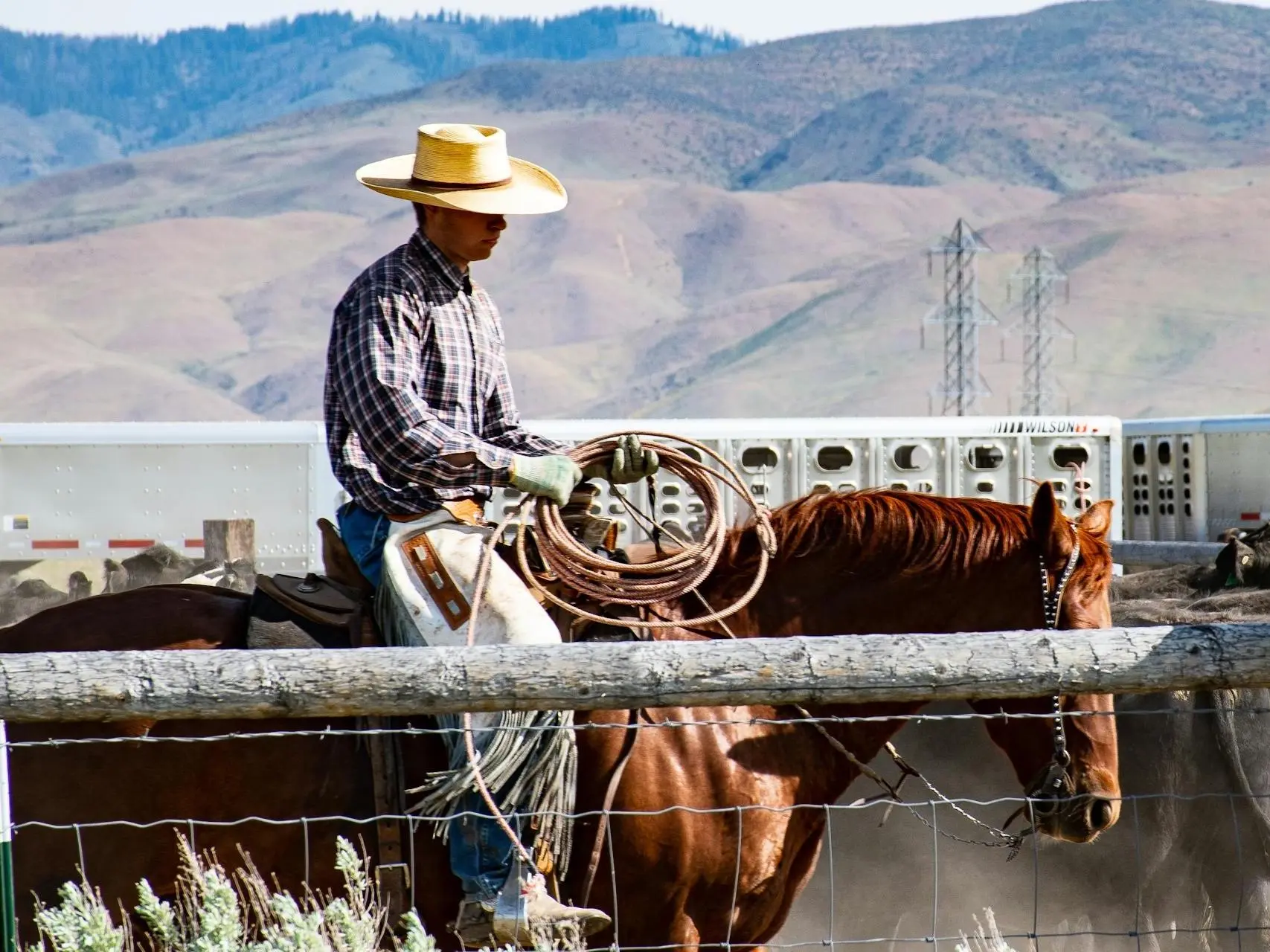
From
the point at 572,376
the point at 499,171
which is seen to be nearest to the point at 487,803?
the point at 499,171

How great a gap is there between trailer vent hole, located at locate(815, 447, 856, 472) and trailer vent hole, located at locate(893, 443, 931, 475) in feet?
1.34

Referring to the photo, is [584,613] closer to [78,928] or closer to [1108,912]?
[78,928]

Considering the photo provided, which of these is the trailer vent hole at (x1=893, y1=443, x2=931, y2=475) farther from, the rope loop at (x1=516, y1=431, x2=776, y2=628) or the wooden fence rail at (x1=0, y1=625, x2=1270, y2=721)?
the wooden fence rail at (x1=0, y1=625, x2=1270, y2=721)

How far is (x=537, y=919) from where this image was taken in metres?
3.69

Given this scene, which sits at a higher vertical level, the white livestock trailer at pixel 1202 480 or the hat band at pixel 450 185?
the hat band at pixel 450 185

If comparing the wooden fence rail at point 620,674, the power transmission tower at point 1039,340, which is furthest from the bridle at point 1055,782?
the power transmission tower at point 1039,340

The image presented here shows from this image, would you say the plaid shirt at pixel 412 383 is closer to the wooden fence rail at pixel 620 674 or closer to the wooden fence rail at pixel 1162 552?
the wooden fence rail at pixel 620 674

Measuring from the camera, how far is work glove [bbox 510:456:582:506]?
4051mm

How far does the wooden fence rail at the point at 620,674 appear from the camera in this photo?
2.94m

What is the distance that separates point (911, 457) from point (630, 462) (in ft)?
35.4

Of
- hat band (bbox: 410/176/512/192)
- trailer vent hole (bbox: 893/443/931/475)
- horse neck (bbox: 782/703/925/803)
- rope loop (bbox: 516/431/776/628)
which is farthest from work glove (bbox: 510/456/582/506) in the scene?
trailer vent hole (bbox: 893/443/931/475)

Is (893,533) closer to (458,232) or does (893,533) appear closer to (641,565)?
(641,565)

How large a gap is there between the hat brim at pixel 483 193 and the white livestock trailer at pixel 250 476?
9.07 meters

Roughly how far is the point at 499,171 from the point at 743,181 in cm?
17840
